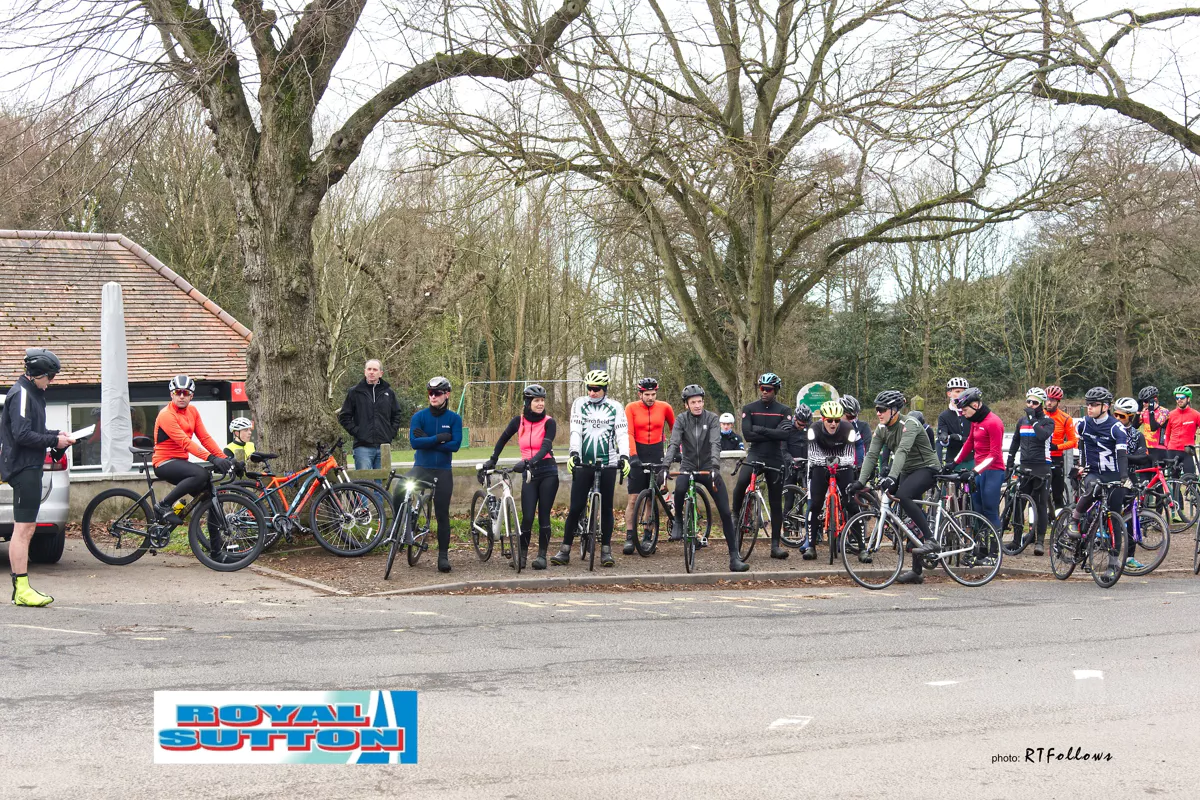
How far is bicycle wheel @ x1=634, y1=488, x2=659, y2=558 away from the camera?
13172 millimetres

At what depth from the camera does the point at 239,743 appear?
5.54 m

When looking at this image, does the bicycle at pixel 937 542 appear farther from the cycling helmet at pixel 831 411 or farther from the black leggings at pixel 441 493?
the black leggings at pixel 441 493

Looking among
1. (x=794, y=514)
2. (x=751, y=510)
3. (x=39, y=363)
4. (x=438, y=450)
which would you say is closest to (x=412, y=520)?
(x=438, y=450)

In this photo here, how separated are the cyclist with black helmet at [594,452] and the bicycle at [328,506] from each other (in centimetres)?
198

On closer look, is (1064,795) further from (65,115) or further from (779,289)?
(779,289)

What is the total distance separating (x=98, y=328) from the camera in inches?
1187

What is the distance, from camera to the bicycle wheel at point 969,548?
12.2m

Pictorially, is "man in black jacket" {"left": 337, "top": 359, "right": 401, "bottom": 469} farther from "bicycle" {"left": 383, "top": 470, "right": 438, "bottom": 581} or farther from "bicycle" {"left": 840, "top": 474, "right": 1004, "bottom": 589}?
"bicycle" {"left": 840, "top": 474, "right": 1004, "bottom": 589}

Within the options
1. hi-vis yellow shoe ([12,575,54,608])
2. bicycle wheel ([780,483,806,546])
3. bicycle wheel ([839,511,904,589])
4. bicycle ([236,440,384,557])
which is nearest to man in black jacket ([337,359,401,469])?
bicycle ([236,440,384,557])

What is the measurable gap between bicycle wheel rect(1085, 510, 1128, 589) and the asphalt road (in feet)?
3.82

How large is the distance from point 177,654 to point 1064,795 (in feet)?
17.4

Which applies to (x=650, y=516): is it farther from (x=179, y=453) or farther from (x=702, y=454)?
(x=179, y=453)

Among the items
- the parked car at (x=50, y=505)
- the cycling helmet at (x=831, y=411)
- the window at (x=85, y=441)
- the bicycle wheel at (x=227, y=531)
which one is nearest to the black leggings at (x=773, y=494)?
the cycling helmet at (x=831, y=411)

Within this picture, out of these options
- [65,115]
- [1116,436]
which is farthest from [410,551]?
[1116,436]
